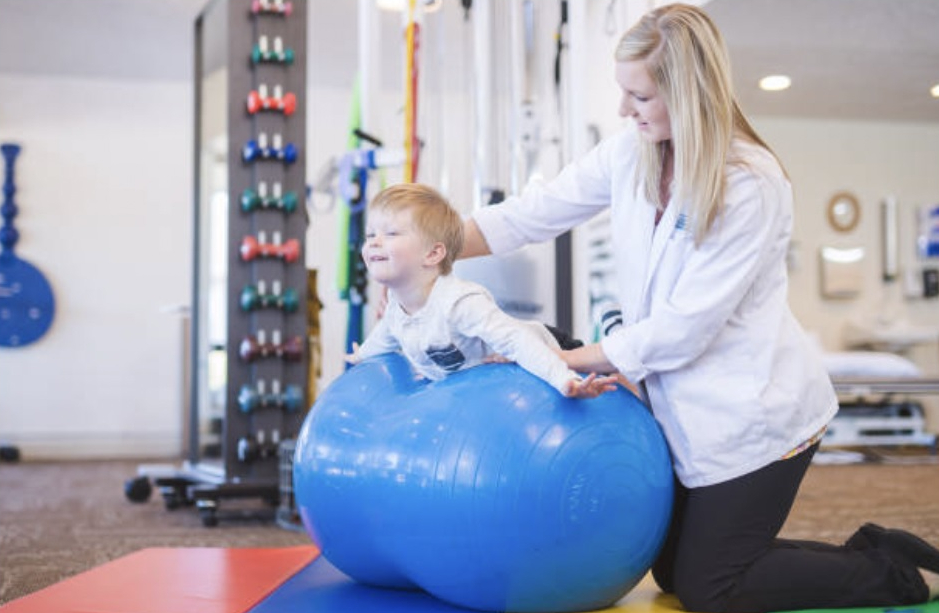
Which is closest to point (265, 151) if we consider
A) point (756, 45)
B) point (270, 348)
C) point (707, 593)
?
point (270, 348)

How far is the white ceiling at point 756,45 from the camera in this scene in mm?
4801

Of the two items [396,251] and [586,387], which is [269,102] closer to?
[396,251]

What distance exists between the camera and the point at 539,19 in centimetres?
409

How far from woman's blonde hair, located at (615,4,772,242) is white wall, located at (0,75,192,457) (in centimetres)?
569

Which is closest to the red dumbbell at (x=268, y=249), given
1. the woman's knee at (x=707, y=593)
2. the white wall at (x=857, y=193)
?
the woman's knee at (x=707, y=593)

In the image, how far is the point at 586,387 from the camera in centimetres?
162

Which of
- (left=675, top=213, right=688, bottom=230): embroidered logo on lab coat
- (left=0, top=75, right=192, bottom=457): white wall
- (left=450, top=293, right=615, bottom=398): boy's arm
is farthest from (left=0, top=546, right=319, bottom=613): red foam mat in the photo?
(left=0, top=75, right=192, bottom=457): white wall

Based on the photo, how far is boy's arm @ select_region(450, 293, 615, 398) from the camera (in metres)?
1.64

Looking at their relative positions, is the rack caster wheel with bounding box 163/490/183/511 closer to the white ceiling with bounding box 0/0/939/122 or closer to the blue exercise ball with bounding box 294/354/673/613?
the blue exercise ball with bounding box 294/354/673/613

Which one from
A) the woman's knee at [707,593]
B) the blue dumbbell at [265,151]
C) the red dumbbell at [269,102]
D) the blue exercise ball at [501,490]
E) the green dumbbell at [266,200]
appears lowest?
the woman's knee at [707,593]

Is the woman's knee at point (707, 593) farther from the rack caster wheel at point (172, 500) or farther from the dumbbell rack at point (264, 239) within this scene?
the rack caster wheel at point (172, 500)

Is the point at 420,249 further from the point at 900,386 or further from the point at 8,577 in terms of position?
the point at 900,386

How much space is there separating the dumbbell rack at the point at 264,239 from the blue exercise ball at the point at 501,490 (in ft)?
6.59

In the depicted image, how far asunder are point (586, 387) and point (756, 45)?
4155mm
